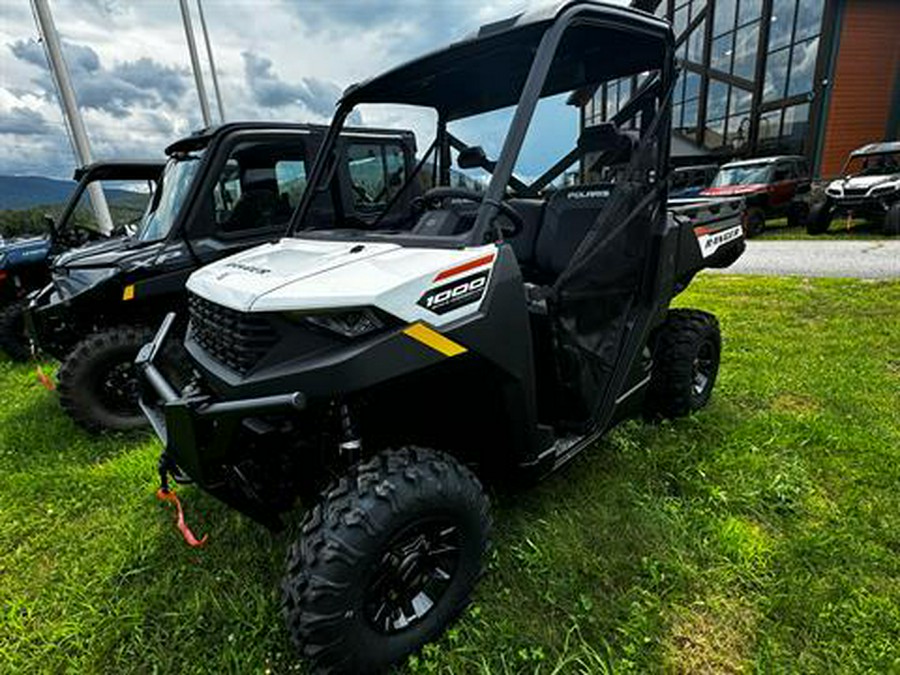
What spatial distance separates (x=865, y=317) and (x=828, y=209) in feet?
28.3

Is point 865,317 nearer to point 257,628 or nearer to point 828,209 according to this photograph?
point 257,628

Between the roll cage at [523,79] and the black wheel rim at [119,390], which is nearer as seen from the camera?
the roll cage at [523,79]

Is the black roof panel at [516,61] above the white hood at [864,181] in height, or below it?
above

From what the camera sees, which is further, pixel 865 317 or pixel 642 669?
pixel 865 317

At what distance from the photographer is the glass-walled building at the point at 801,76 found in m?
16.4

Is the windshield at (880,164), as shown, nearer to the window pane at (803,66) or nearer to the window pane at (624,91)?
the window pane at (803,66)

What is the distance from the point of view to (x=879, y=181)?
458 inches

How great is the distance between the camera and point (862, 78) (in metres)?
16.6

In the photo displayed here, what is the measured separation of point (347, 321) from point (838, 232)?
49.0 ft

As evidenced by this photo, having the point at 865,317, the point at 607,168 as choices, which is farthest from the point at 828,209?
the point at 607,168

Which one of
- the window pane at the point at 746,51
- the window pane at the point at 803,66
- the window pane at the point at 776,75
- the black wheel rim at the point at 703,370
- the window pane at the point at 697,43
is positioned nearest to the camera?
the black wheel rim at the point at 703,370

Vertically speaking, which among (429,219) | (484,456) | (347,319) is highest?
(429,219)

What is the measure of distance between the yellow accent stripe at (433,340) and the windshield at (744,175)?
14.6m

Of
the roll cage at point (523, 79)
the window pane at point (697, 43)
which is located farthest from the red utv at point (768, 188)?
the roll cage at point (523, 79)
